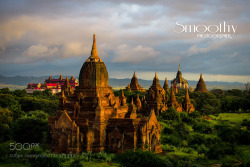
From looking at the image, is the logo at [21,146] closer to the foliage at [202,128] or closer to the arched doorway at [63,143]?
the arched doorway at [63,143]

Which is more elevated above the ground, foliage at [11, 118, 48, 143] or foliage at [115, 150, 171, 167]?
foliage at [11, 118, 48, 143]

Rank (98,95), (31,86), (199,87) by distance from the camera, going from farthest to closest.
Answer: (31,86)
(199,87)
(98,95)

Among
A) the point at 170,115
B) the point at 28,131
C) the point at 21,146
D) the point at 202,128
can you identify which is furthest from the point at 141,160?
the point at 170,115

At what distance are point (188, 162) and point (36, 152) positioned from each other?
51.8 ft

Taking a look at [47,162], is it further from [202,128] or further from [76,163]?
[202,128]

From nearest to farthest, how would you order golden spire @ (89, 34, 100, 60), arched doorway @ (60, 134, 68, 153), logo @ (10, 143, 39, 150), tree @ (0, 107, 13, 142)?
arched doorway @ (60, 134, 68, 153) → logo @ (10, 143, 39, 150) → golden spire @ (89, 34, 100, 60) → tree @ (0, 107, 13, 142)

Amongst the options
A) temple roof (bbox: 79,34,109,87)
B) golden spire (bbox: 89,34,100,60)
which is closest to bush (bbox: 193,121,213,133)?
temple roof (bbox: 79,34,109,87)

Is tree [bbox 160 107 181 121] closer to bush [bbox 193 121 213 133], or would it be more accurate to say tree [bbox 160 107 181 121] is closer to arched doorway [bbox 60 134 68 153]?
bush [bbox 193 121 213 133]

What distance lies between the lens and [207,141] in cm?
4256

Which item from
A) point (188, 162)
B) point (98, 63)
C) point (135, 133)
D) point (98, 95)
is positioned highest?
point (98, 63)

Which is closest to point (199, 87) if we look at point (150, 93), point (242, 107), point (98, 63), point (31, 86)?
point (242, 107)

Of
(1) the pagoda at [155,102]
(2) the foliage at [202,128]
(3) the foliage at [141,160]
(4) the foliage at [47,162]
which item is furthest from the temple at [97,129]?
(1) the pagoda at [155,102]

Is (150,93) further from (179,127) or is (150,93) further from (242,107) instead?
(242,107)

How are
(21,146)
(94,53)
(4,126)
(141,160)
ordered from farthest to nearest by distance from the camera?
(4,126) < (94,53) < (21,146) < (141,160)
